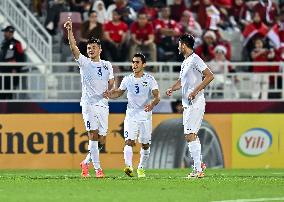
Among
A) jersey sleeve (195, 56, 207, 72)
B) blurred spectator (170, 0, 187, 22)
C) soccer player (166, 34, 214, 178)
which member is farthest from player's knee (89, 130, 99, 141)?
blurred spectator (170, 0, 187, 22)

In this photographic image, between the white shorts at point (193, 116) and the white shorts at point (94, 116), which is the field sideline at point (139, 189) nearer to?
the white shorts at point (193, 116)

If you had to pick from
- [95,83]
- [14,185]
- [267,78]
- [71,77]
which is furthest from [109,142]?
[14,185]

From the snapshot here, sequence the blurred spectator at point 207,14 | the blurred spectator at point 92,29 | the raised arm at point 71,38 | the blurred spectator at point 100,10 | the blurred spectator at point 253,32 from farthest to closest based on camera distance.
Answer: the blurred spectator at point 207,14, the blurred spectator at point 253,32, the blurred spectator at point 100,10, the blurred spectator at point 92,29, the raised arm at point 71,38

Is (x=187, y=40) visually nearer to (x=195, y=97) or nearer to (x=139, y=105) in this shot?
(x=195, y=97)

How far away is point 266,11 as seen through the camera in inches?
1257

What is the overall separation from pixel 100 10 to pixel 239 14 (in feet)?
13.9

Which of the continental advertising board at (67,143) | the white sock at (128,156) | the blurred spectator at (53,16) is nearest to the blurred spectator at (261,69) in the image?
the continental advertising board at (67,143)

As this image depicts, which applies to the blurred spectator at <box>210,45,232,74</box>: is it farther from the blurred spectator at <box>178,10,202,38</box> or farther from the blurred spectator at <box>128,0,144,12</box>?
the blurred spectator at <box>128,0,144,12</box>

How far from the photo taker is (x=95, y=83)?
20844 millimetres

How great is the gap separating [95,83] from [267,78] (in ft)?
24.8

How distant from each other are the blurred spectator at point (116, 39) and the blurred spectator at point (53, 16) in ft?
4.12

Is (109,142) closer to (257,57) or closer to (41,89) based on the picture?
(41,89)

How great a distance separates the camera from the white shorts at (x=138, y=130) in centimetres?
2138

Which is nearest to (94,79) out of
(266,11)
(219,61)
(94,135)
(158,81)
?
(94,135)
